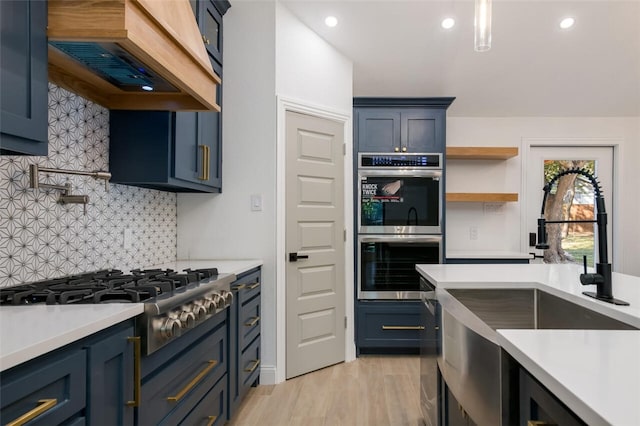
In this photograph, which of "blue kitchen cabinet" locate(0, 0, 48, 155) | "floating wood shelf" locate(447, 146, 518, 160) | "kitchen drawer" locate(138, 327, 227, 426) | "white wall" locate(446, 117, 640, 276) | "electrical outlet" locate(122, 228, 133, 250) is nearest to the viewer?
"blue kitchen cabinet" locate(0, 0, 48, 155)

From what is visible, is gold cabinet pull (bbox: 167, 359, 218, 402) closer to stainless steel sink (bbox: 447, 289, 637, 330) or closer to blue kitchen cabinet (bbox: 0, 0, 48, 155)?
blue kitchen cabinet (bbox: 0, 0, 48, 155)

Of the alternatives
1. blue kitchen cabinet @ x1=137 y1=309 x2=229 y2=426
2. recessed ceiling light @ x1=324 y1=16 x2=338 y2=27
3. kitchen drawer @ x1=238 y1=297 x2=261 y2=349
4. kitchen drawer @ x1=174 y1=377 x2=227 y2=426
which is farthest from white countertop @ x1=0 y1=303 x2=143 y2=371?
recessed ceiling light @ x1=324 y1=16 x2=338 y2=27

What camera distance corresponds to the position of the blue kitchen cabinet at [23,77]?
1078 mm

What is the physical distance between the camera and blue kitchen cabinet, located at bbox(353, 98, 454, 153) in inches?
143

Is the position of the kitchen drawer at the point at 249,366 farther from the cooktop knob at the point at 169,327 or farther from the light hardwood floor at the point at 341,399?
the cooktop knob at the point at 169,327

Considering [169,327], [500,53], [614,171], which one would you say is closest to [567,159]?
[614,171]

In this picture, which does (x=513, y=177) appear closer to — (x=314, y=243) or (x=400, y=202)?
(x=400, y=202)

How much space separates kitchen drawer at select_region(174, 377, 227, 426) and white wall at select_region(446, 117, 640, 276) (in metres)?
2.92

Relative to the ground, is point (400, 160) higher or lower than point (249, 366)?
higher

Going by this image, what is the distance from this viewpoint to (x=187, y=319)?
1509mm

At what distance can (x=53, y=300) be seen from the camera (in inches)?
48.7

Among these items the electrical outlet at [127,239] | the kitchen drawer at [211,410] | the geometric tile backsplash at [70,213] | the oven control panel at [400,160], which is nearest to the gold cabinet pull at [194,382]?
the kitchen drawer at [211,410]

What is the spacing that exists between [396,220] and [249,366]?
1.80 m

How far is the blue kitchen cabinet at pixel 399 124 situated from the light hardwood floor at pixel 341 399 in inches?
76.3
